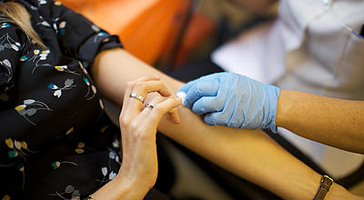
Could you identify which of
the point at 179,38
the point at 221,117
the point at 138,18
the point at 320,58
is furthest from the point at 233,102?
the point at 179,38

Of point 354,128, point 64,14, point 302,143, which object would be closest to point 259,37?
point 302,143

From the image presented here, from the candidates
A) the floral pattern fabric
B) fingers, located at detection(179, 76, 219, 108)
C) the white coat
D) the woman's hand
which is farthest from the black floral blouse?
the white coat

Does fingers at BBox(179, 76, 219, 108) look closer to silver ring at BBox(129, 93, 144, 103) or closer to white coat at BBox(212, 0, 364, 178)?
silver ring at BBox(129, 93, 144, 103)

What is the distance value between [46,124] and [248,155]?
1.88 ft

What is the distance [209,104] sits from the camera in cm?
73

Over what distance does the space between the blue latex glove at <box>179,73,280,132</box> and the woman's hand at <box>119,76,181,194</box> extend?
0.10m

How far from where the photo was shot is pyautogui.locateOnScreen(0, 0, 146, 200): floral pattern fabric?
664 mm

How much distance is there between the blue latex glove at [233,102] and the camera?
0.74 metres

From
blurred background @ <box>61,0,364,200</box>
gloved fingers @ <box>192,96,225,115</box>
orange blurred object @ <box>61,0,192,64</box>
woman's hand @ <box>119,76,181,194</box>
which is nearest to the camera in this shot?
woman's hand @ <box>119,76,181,194</box>

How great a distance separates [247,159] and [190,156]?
0.19 m

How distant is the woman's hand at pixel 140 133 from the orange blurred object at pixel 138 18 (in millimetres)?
563

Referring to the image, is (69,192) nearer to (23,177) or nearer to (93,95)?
(23,177)

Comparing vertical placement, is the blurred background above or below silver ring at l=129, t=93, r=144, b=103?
below

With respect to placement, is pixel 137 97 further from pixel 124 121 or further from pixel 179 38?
pixel 179 38
